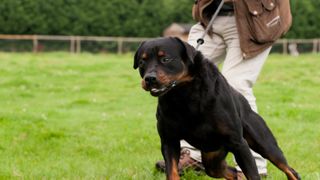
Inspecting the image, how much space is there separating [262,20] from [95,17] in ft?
138

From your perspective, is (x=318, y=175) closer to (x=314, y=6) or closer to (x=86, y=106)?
(x=86, y=106)

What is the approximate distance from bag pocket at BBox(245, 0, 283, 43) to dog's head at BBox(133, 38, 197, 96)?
3.98 feet

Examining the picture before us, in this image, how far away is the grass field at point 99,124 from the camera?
6305 millimetres

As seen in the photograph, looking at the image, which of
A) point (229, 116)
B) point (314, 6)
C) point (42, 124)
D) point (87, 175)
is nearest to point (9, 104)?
point (42, 124)

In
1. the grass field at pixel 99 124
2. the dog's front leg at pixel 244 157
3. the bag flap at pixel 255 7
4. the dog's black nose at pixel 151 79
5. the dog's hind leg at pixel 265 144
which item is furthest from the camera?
the grass field at pixel 99 124

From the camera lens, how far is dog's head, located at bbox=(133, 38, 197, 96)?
4.07 metres

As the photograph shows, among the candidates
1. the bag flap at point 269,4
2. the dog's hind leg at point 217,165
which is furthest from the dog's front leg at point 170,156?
the bag flap at point 269,4

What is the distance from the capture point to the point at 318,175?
222 inches

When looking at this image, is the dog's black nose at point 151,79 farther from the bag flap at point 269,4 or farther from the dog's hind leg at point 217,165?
the bag flap at point 269,4

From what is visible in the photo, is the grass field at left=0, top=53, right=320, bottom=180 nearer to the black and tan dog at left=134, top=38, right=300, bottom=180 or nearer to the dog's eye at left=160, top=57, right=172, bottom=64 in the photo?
the black and tan dog at left=134, top=38, right=300, bottom=180

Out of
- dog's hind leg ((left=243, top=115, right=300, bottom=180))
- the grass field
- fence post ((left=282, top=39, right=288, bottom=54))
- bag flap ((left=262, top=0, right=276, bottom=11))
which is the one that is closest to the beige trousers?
bag flap ((left=262, top=0, right=276, bottom=11))

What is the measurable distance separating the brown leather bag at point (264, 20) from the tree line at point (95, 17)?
41.3 m

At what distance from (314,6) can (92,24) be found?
763 inches

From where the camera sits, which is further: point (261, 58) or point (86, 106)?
point (86, 106)
